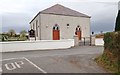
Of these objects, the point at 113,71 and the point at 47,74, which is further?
the point at 113,71

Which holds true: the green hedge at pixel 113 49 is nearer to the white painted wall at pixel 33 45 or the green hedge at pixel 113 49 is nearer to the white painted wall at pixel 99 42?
the white painted wall at pixel 33 45

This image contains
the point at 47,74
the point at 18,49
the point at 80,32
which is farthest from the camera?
the point at 80,32

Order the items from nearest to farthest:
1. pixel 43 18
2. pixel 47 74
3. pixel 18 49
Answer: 1. pixel 47 74
2. pixel 18 49
3. pixel 43 18

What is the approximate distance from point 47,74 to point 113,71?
370 cm

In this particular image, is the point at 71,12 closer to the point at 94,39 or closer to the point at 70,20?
the point at 70,20

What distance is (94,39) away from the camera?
108ft

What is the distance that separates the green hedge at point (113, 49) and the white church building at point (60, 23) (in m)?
21.1

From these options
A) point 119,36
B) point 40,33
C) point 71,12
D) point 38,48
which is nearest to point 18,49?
point 38,48

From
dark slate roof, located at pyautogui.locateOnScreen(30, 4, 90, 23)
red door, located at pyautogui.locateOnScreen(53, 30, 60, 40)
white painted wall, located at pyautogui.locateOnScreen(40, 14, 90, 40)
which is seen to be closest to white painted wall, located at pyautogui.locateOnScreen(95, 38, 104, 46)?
white painted wall, located at pyautogui.locateOnScreen(40, 14, 90, 40)

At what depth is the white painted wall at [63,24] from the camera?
35812 mm

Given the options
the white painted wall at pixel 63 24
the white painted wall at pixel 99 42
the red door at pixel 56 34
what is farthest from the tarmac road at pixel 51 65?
the red door at pixel 56 34

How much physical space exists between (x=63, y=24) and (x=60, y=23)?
577 mm

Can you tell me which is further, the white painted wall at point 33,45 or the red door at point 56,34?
Result: the red door at point 56,34

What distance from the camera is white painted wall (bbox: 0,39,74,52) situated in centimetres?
2405
